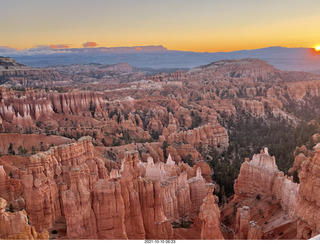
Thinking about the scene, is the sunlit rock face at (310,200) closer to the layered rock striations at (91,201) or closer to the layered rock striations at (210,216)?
the layered rock striations at (210,216)

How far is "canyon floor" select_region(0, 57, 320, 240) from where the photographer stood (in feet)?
38.9

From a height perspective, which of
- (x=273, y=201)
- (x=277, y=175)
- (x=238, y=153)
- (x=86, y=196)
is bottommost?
(x=238, y=153)

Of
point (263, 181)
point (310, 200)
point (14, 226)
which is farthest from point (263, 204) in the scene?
point (14, 226)

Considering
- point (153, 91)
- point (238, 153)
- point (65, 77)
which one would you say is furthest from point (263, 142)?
point (65, 77)

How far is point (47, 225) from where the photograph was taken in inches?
498

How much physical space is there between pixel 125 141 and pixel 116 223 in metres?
21.6

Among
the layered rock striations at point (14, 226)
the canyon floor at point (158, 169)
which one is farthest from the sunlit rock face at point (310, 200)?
the layered rock striations at point (14, 226)

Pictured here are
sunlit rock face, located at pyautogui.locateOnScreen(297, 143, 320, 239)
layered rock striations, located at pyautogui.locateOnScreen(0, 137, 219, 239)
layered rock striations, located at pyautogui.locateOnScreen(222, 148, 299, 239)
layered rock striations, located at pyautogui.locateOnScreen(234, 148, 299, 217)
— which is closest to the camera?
sunlit rock face, located at pyautogui.locateOnScreen(297, 143, 320, 239)

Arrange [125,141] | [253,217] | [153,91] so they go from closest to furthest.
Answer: [253,217] < [125,141] < [153,91]

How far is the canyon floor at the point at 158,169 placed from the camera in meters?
11.8

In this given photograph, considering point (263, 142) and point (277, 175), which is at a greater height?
point (277, 175)

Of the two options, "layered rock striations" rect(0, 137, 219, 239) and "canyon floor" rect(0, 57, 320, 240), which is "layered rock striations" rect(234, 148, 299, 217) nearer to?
"canyon floor" rect(0, 57, 320, 240)

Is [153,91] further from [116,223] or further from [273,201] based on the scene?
[116,223]

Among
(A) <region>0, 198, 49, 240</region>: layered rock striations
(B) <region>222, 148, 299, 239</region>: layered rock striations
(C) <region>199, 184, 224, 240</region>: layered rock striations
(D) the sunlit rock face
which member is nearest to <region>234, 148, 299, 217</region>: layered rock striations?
(B) <region>222, 148, 299, 239</region>: layered rock striations
